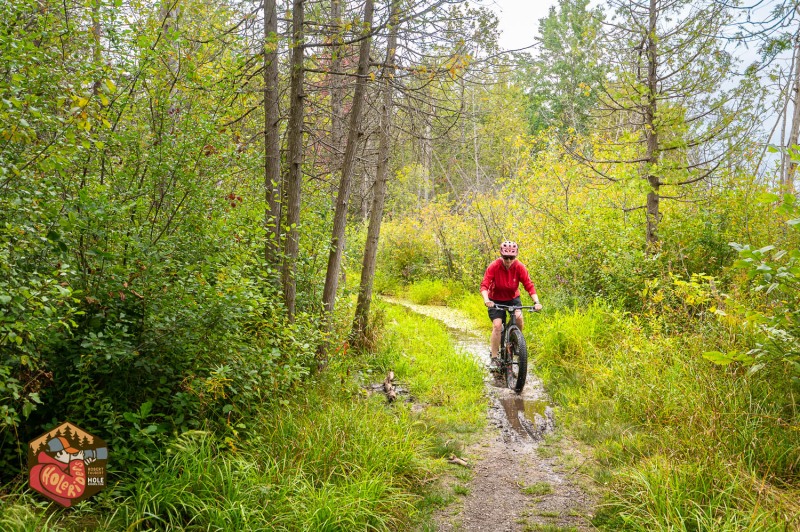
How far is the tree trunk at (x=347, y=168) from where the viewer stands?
6359mm

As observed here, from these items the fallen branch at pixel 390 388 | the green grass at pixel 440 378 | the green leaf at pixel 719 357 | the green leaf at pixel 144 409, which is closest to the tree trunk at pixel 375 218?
the green grass at pixel 440 378

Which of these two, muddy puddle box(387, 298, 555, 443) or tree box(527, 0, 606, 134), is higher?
tree box(527, 0, 606, 134)

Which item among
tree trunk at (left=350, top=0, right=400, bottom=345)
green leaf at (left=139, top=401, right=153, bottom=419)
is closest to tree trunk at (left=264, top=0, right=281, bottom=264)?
tree trunk at (left=350, top=0, right=400, bottom=345)

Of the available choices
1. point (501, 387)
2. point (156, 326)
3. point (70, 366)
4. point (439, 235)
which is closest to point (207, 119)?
point (156, 326)

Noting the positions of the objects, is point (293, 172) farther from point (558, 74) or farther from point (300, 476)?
point (558, 74)

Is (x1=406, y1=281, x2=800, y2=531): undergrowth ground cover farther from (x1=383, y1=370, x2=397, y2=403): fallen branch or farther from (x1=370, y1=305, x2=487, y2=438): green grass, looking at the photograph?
(x1=383, y1=370, x2=397, y2=403): fallen branch

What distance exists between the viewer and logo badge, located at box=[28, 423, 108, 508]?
129 inches

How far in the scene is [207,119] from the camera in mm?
4547

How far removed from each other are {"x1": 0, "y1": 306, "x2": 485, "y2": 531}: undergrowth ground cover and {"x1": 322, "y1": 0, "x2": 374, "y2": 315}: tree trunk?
3.66ft

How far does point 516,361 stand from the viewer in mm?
7090

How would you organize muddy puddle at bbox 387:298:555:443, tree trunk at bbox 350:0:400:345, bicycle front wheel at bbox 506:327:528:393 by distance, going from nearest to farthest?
muddy puddle at bbox 387:298:555:443 < bicycle front wheel at bbox 506:327:528:393 < tree trunk at bbox 350:0:400:345

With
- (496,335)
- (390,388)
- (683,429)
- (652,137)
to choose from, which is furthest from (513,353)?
(652,137)

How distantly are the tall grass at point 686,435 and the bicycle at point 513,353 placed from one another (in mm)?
483

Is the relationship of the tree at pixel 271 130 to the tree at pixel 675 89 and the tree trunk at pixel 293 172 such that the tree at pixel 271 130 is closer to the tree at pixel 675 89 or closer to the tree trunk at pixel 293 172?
the tree trunk at pixel 293 172
